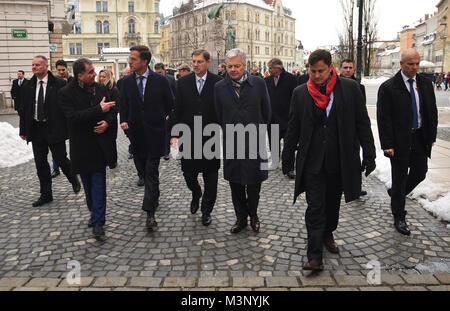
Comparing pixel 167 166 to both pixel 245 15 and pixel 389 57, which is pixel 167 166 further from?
pixel 389 57

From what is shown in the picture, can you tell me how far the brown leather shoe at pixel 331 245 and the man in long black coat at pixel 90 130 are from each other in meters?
2.55

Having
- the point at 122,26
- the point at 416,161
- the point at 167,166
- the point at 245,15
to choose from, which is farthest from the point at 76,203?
the point at 245,15

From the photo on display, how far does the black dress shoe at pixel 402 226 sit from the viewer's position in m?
4.81

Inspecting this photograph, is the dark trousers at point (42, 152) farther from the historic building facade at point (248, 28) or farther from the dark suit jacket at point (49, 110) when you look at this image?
the historic building facade at point (248, 28)

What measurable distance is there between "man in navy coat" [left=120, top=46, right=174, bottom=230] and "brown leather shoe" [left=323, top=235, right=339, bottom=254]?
2.05 metres

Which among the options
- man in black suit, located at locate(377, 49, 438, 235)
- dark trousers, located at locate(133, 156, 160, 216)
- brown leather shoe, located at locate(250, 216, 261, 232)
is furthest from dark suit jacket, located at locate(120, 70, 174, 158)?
man in black suit, located at locate(377, 49, 438, 235)

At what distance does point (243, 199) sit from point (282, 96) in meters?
3.60

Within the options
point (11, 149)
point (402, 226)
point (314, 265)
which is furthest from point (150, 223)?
point (11, 149)

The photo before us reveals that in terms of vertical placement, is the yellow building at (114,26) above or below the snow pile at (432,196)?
above

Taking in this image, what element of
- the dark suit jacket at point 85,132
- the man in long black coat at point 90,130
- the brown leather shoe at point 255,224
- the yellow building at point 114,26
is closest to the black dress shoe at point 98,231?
the man in long black coat at point 90,130

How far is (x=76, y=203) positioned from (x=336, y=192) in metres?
4.00

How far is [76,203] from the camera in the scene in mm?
6301

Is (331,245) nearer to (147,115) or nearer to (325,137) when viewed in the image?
(325,137)

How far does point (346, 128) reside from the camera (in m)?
3.92
